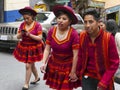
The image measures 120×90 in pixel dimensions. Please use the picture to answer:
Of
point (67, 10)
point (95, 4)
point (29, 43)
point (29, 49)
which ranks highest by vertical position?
point (67, 10)

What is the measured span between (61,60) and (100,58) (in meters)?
0.85

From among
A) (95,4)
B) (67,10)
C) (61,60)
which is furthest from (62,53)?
(95,4)

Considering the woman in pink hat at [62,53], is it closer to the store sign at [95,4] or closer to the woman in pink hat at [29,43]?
the woman in pink hat at [29,43]

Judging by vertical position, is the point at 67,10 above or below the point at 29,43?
above

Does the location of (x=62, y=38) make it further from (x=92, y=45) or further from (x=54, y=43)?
(x=92, y=45)

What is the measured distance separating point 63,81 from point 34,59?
7.35ft

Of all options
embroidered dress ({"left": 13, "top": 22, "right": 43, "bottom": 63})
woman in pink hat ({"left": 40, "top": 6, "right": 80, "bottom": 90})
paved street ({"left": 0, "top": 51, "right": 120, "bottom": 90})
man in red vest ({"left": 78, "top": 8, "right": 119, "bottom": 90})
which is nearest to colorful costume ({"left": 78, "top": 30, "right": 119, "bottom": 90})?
man in red vest ({"left": 78, "top": 8, "right": 119, "bottom": 90})

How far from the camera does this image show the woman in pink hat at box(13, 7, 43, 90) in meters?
6.82

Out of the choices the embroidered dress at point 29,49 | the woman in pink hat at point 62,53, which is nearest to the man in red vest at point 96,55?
the woman in pink hat at point 62,53

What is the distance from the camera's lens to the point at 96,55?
4.20m

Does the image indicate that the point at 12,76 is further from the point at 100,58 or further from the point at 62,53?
the point at 100,58

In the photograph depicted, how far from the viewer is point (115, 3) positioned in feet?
109

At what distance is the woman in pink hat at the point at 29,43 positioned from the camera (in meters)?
6.82

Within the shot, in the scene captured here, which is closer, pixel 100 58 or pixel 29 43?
pixel 100 58
